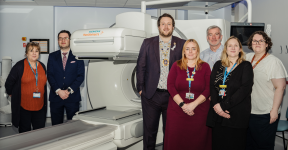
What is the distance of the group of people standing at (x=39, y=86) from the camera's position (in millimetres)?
2211

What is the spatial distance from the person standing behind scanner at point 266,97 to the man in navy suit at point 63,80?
5.38 feet

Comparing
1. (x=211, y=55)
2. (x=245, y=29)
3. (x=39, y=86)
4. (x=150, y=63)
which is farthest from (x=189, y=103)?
(x=39, y=86)

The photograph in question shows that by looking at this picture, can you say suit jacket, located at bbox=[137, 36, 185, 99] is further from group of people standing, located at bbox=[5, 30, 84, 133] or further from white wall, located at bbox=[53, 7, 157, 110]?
white wall, located at bbox=[53, 7, 157, 110]

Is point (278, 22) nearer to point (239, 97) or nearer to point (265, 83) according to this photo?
point (265, 83)

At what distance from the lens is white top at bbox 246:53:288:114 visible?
65.8 inches

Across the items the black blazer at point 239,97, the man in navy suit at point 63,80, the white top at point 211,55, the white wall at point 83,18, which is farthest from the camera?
the white wall at point 83,18

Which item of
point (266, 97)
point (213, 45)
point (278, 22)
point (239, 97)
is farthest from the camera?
point (278, 22)

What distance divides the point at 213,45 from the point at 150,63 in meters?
0.60

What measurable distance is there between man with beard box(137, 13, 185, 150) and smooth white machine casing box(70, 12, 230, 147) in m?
0.17

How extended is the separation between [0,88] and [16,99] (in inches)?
74.0

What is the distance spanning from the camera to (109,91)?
2.48 m

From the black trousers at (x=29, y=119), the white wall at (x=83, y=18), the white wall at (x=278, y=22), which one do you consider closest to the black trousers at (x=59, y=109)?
the black trousers at (x=29, y=119)

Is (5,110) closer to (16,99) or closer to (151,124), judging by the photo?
(16,99)

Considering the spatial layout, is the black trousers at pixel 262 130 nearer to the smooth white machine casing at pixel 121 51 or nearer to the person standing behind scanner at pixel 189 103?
the person standing behind scanner at pixel 189 103
